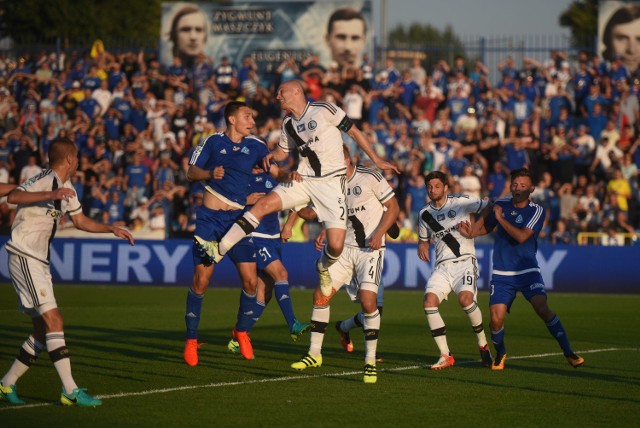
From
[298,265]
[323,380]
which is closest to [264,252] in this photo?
[323,380]

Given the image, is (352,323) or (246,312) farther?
(352,323)

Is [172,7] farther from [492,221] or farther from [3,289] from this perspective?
[492,221]

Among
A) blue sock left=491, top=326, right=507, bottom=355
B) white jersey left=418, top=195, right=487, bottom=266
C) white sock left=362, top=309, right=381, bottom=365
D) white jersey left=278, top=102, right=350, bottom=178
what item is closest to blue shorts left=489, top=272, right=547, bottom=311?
blue sock left=491, top=326, right=507, bottom=355

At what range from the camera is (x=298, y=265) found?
26.0 meters

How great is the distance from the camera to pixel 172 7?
1406 inches

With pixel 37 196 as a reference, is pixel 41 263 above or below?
below

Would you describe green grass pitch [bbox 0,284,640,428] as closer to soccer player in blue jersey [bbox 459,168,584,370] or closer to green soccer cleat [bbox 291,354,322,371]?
green soccer cleat [bbox 291,354,322,371]

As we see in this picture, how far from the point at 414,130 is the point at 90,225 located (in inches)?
816

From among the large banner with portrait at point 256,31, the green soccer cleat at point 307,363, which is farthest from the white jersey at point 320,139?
the large banner with portrait at point 256,31

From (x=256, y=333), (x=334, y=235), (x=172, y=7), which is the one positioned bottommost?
(x=256, y=333)

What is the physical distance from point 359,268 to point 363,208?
0.72 meters

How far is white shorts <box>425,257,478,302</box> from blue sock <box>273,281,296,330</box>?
6.77 ft

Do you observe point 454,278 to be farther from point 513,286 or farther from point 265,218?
point 265,218

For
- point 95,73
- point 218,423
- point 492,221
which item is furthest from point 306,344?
point 95,73
